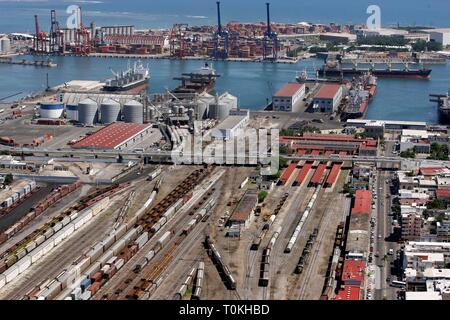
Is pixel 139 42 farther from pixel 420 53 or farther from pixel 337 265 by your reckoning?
pixel 337 265

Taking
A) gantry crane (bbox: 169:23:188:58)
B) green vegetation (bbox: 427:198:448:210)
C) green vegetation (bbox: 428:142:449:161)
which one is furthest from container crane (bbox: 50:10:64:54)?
green vegetation (bbox: 427:198:448:210)

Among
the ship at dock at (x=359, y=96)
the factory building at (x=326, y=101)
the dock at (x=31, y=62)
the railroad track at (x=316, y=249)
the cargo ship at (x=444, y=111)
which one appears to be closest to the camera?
the railroad track at (x=316, y=249)

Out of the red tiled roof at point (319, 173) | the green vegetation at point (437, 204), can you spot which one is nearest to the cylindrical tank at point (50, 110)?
the red tiled roof at point (319, 173)

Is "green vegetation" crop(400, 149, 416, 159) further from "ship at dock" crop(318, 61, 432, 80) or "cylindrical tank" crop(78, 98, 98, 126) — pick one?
"ship at dock" crop(318, 61, 432, 80)

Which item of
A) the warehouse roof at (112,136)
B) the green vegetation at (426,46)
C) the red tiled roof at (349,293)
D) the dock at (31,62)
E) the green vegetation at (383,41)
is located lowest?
the red tiled roof at (349,293)

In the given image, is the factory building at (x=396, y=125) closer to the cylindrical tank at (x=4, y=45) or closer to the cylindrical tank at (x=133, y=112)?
the cylindrical tank at (x=133, y=112)
